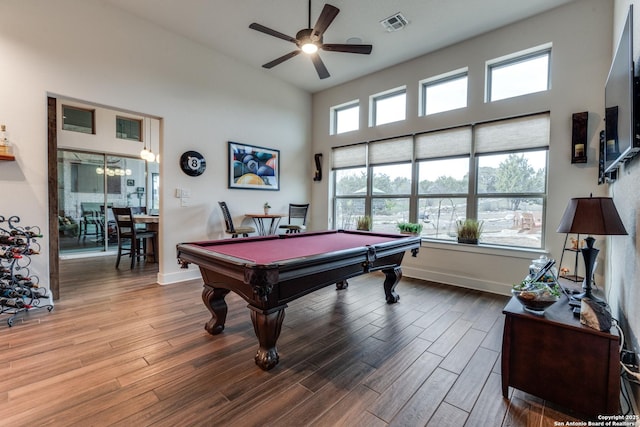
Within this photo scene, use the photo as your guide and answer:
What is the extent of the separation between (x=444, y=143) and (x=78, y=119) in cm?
727

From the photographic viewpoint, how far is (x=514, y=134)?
3.83 metres

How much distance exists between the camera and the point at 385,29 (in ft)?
12.9

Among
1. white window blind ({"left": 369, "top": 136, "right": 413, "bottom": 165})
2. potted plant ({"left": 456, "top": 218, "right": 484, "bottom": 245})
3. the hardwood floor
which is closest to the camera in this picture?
the hardwood floor

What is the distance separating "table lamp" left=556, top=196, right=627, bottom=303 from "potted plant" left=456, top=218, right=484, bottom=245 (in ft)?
7.55

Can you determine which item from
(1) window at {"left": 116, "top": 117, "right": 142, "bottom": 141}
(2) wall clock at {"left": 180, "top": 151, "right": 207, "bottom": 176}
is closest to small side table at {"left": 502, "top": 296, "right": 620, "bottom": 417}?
(2) wall clock at {"left": 180, "top": 151, "right": 207, "bottom": 176}

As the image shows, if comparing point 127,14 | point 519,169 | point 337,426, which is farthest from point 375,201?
point 127,14

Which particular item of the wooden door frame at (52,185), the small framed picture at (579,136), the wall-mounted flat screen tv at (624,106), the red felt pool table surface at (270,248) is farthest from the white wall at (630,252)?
the wooden door frame at (52,185)

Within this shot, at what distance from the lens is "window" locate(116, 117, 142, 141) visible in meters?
6.54

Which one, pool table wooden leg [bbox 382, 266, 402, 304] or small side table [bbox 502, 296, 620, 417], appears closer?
small side table [bbox 502, 296, 620, 417]

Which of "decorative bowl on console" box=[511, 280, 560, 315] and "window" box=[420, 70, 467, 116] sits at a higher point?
"window" box=[420, 70, 467, 116]

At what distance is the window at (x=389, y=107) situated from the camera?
504cm

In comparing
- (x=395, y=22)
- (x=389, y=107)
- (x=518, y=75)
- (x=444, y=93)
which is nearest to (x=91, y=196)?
(x=389, y=107)

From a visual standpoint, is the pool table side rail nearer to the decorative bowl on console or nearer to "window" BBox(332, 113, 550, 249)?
the decorative bowl on console

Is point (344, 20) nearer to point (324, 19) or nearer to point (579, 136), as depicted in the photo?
point (324, 19)
